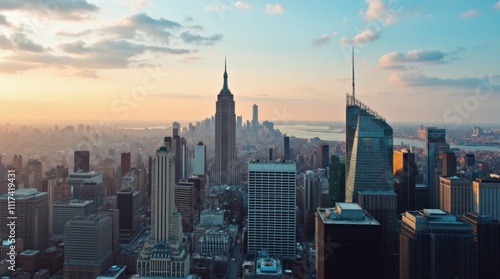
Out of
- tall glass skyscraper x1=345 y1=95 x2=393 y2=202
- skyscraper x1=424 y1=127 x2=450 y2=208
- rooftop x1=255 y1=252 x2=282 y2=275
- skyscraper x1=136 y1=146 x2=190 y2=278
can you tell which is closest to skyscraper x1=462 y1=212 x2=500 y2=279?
tall glass skyscraper x1=345 y1=95 x2=393 y2=202

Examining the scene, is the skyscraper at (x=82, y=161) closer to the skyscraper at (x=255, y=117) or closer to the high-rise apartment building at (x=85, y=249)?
the high-rise apartment building at (x=85, y=249)

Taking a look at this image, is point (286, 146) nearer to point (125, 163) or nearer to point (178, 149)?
point (178, 149)

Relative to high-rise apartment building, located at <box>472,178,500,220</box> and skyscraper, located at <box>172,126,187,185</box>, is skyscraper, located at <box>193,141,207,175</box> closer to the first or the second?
skyscraper, located at <box>172,126,187,185</box>

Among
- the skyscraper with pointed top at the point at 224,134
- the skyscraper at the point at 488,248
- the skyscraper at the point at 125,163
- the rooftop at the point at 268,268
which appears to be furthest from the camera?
the skyscraper with pointed top at the point at 224,134

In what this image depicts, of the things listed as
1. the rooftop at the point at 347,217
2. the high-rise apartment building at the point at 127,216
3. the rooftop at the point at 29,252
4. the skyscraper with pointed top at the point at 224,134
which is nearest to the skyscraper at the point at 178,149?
the skyscraper with pointed top at the point at 224,134

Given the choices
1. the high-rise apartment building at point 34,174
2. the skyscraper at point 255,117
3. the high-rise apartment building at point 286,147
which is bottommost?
the high-rise apartment building at point 34,174

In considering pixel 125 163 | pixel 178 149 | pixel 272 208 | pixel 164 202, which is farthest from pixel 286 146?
pixel 164 202

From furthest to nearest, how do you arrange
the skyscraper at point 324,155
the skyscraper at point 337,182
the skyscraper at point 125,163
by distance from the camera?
the skyscraper at point 324,155 → the skyscraper at point 125,163 → the skyscraper at point 337,182
